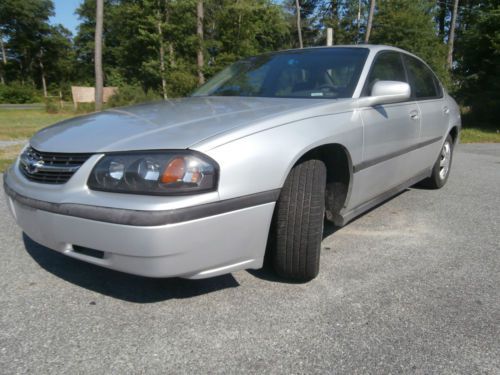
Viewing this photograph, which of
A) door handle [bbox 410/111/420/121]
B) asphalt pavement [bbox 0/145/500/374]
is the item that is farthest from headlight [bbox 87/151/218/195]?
door handle [bbox 410/111/420/121]

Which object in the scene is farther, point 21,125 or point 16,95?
point 16,95

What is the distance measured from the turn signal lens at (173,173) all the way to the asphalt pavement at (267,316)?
2.30 feet

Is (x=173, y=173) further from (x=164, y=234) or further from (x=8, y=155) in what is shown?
(x=8, y=155)

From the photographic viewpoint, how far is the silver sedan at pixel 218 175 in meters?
1.74

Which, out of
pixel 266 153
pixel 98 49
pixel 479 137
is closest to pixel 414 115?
pixel 266 153

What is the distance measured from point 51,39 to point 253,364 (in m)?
54.9

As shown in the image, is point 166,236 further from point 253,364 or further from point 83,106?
point 83,106

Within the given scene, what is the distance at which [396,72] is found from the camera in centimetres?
342

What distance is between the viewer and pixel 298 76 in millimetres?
3010


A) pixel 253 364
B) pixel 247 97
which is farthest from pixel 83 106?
pixel 253 364

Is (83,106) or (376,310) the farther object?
(83,106)

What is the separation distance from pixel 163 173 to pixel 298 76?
1655 millimetres

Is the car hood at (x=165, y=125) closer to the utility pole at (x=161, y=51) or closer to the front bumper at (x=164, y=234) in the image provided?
the front bumper at (x=164, y=234)

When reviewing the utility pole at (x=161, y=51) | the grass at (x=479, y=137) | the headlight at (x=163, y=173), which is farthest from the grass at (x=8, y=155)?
the utility pole at (x=161, y=51)
